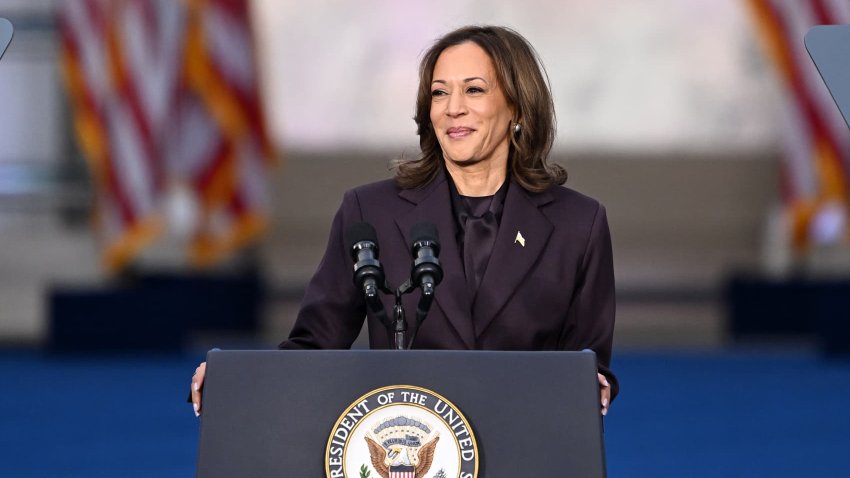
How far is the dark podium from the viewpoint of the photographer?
2275 mm

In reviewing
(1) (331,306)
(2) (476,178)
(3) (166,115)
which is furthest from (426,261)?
(3) (166,115)

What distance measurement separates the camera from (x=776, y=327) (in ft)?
40.6

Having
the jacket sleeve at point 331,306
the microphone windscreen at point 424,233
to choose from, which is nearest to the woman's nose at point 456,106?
the jacket sleeve at point 331,306

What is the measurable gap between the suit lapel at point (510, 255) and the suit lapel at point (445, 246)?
3cm

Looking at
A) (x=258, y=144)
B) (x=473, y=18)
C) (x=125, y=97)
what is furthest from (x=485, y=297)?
(x=473, y=18)

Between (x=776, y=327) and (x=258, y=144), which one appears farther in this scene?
(x=776, y=327)

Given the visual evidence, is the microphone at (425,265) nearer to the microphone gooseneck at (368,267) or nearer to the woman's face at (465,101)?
the microphone gooseneck at (368,267)

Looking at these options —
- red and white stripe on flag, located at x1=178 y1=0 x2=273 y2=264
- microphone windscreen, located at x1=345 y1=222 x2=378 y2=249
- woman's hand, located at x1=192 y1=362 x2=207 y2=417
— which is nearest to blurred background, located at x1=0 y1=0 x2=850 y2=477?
red and white stripe on flag, located at x1=178 y1=0 x2=273 y2=264

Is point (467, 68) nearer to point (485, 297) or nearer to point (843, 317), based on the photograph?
point (485, 297)

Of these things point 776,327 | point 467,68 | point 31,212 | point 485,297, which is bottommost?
point 776,327

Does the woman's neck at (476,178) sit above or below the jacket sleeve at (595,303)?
above

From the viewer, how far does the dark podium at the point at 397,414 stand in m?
2.28

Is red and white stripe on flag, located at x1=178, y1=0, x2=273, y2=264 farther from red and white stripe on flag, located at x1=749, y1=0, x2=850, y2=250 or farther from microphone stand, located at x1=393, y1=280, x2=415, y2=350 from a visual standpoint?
microphone stand, located at x1=393, y1=280, x2=415, y2=350

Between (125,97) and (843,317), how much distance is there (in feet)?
17.4
